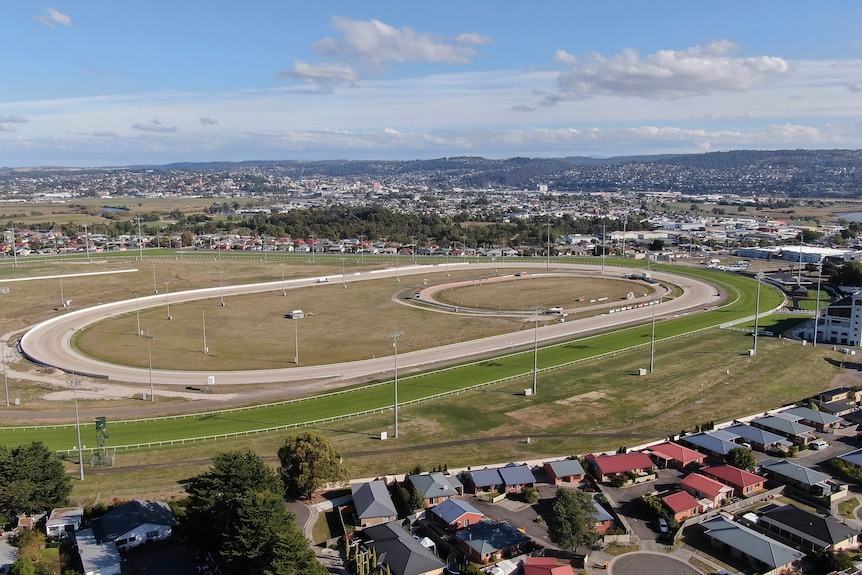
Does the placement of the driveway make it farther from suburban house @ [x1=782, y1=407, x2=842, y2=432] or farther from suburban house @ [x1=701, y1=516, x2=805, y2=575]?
suburban house @ [x1=782, y1=407, x2=842, y2=432]

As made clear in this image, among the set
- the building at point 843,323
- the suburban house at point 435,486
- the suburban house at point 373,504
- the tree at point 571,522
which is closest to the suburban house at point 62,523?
the suburban house at point 373,504

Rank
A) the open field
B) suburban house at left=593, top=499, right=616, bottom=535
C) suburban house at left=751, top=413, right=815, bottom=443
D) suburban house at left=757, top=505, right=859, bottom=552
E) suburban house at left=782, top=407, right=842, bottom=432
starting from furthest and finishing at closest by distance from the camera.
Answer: suburban house at left=782, top=407, right=842, bottom=432
suburban house at left=751, top=413, right=815, bottom=443
the open field
suburban house at left=593, top=499, right=616, bottom=535
suburban house at left=757, top=505, right=859, bottom=552

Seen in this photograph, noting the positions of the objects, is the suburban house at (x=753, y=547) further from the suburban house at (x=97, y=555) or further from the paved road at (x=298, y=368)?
the paved road at (x=298, y=368)

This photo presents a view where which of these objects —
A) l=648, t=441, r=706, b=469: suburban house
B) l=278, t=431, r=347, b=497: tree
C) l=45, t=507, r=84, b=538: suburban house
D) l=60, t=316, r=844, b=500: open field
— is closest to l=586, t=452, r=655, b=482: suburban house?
l=648, t=441, r=706, b=469: suburban house

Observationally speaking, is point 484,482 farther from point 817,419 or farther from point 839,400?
point 839,400

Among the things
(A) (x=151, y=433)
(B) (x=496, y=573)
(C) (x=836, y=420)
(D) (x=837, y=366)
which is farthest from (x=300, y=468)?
(D) (x=837, y=366)
